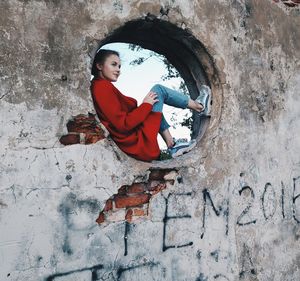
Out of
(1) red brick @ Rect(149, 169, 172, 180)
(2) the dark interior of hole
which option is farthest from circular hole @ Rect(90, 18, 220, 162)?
(1) red brick @ Rect(149, 169, 172, 180)

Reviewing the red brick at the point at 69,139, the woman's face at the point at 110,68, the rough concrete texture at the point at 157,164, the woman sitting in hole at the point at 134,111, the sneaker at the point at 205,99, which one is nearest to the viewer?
the rough concrete texture at the point at 157,164

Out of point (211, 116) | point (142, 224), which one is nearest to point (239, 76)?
point (211, 116)

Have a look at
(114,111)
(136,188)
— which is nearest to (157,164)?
(136,188)

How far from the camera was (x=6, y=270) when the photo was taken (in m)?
2.31

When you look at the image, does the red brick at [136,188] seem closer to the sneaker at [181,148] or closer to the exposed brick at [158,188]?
the exposed brick at [158,188]

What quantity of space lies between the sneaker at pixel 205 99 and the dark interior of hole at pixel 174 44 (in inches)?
2.4

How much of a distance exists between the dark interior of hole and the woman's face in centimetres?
14

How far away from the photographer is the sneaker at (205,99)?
131 inches

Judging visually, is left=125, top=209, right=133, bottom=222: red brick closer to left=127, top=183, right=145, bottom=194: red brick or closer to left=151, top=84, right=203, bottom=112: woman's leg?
left=127, top=183, right=145, bottom=194: red brick

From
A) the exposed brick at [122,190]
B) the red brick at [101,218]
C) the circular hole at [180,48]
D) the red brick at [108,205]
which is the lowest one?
the red brick at [101,218]

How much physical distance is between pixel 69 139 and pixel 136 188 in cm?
57

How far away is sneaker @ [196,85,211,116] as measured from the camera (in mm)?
3320

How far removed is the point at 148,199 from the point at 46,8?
4.58ft

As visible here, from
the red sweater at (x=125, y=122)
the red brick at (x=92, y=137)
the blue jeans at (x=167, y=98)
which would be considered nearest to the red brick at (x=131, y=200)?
the red sweater at (x=125, y=122)
